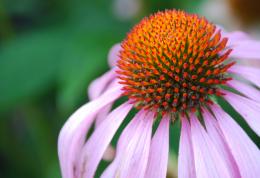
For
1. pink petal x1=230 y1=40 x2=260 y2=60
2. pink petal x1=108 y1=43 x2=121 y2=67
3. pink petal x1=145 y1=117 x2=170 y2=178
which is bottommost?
pink petal x1=145 y1=117 x2=170 y2=178

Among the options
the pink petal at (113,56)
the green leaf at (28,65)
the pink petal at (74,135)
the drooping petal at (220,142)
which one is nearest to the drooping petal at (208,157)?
the drooping petal at (220,142)

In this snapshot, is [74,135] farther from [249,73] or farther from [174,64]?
[249,73]

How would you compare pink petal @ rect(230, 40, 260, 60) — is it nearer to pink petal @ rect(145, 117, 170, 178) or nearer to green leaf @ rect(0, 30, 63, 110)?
pink petal @ rect(145, 117, 170, 178)

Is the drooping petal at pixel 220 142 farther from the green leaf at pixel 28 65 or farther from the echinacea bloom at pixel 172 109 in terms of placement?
the green leaf at pixel 28 65

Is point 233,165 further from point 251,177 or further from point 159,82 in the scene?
point 159,82

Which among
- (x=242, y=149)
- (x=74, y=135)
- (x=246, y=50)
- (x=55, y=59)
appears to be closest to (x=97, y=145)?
(x=74, y=135)

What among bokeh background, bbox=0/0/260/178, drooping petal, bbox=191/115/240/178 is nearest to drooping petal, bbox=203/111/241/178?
drooping petal, bbox=191/115/240/178
